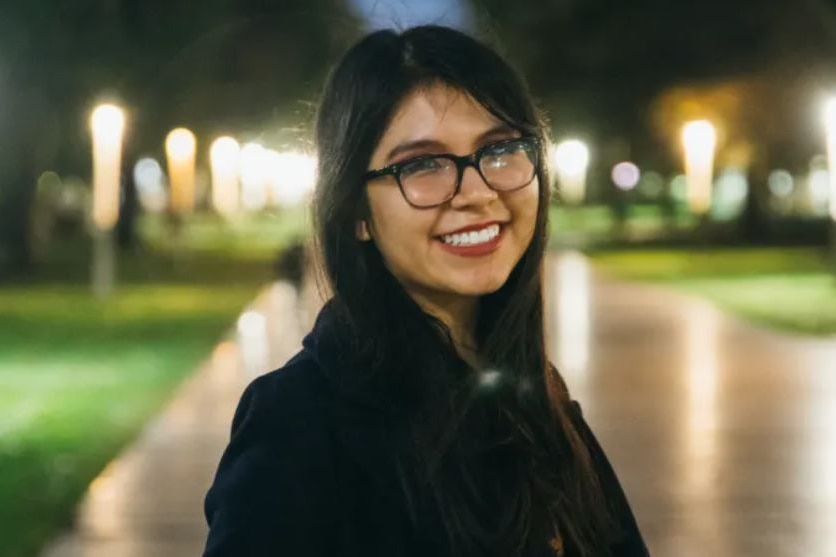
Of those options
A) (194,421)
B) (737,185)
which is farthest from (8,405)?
(737,185)

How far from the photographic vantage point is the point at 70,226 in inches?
2645

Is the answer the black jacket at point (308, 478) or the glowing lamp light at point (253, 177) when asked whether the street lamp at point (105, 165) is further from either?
the glowing lamp light at point (253, 177)

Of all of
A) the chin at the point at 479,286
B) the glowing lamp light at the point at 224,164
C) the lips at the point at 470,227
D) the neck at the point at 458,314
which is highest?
the glowing lamp light at the point at 224,164

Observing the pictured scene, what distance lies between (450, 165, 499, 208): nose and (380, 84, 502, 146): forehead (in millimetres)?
52

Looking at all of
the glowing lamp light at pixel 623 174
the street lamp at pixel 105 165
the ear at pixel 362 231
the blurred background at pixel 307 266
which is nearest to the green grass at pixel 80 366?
the blurred background at pixel 307 266

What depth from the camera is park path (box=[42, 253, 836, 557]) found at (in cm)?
736

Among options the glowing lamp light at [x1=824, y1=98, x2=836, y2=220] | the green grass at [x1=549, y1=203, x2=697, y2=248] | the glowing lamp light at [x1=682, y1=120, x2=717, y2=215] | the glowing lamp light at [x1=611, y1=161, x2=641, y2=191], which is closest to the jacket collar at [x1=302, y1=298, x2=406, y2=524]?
the glowing lamp light at [x1=824, y1=98, x2=836, y2=220]

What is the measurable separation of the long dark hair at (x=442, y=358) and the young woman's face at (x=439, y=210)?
0.02m

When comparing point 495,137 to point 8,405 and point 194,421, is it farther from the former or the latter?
point 8,405

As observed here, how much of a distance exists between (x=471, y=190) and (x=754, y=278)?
2793cm

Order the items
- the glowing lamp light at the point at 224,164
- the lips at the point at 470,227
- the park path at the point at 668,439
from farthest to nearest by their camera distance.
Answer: the glowing lamp light at the point at 224,164, the park path at the point at 668,439, the lips at the point at 470,227

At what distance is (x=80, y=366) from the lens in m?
15.2

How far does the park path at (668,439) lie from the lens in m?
7.36

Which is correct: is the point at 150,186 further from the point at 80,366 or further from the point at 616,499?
the point at 616,499
